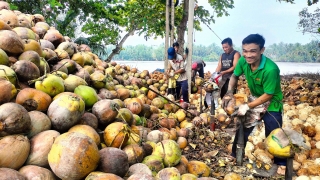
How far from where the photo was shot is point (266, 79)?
3367 millimetres

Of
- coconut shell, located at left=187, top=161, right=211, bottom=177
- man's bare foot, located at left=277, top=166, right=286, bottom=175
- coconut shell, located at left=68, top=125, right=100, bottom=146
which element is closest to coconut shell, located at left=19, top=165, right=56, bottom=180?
coconut shell, located at left=68, top=125, right=100, bottom=146

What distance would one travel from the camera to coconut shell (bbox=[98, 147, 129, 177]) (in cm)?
186

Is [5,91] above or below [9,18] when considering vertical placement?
below

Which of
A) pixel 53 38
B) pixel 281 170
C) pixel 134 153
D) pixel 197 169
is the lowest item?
pixel 281 170

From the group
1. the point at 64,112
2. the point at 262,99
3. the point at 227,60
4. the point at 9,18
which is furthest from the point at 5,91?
the point at 227,60

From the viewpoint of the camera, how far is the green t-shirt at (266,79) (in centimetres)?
332

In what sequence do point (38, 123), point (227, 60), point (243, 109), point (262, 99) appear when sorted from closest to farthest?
point (38, 123)
point (262, 99)
point (243, 109)
point (227, 60)

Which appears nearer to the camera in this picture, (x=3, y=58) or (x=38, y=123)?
(x=38, y=123)

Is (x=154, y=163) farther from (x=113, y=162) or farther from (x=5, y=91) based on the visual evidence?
(x=5, y=91)

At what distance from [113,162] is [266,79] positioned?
Result: 2.31 metres

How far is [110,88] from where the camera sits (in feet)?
11.8

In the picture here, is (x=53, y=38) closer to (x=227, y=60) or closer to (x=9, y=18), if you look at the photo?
(x=9, y=18)

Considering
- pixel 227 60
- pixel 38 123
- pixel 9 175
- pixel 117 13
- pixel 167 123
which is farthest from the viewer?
pixel 117 13

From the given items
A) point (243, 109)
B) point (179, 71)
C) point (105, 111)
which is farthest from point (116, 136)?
point (179, 71)
